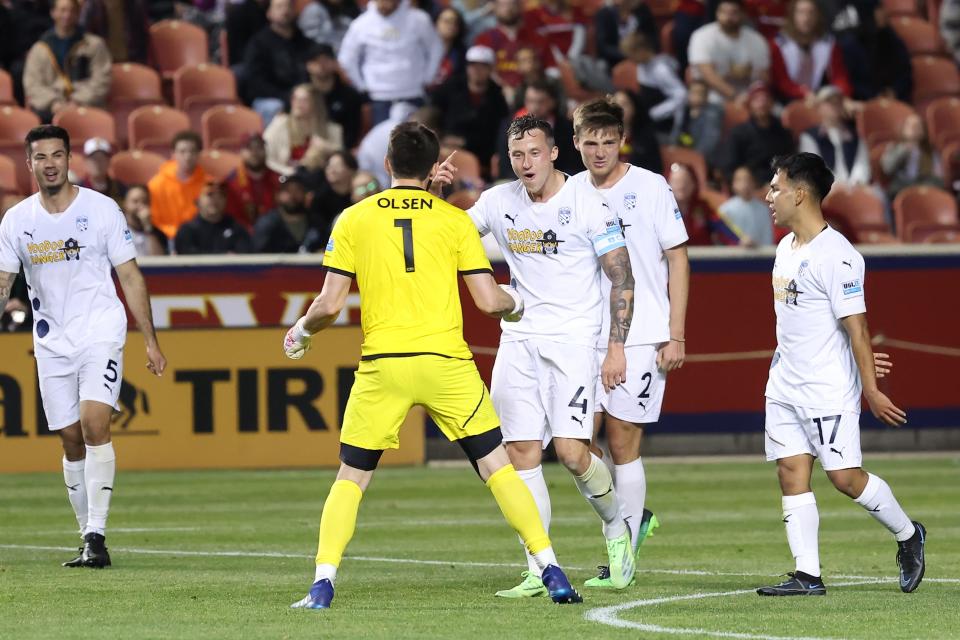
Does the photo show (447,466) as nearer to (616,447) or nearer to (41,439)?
(41,439)

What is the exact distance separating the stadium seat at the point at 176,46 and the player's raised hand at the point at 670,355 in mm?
13112

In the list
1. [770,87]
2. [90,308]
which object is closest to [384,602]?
[90,308]

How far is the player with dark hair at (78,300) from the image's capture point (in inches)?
398

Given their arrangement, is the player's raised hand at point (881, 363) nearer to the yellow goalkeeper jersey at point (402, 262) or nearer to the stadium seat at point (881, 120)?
the yellow goalkeeper jersey at point (402, 262)

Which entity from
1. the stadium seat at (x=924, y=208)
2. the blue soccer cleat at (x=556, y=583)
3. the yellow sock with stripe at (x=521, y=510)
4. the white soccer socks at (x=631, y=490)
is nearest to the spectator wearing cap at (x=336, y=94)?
the stadium seat at (x=924, y=208)

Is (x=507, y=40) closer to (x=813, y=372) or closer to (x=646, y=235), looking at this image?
(x=646, y=235)

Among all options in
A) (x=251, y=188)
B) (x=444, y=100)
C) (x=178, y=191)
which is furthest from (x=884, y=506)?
(x=444, y=100)

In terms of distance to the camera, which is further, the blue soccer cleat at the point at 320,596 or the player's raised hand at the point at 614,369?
the player's raised hand at the point at 614,369

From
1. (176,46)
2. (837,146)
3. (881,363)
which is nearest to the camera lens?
(881,363)

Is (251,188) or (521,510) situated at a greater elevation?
(251,188)

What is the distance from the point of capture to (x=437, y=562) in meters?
10.3

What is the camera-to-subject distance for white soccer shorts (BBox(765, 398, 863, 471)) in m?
8.55

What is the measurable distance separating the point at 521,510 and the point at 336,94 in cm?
1282

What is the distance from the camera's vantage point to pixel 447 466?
17.0 meters
